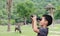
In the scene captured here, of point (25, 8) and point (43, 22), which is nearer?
point (43, 22)

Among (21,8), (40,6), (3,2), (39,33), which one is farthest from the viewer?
(40,6)

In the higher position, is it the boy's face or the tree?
the boy's face

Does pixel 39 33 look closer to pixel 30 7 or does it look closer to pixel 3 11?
pixel 30 7

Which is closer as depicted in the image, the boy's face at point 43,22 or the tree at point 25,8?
the boy's face at point 43,22

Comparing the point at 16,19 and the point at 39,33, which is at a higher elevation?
the point at 39,33

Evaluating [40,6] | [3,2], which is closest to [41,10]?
[40,6]

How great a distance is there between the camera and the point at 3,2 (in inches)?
2746

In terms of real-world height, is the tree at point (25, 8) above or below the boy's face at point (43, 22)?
below

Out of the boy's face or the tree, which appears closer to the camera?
the boy's face

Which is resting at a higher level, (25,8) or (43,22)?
(43,22)

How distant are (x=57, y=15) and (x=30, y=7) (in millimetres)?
8172

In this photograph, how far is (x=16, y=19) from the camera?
66.6 metres

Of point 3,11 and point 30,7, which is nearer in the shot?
point 30,7

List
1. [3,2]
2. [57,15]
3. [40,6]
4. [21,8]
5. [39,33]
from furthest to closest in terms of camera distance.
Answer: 1. [40,6]
2. [3,2]
3. [57,15]
4. [21,8]
5. [39,33]
